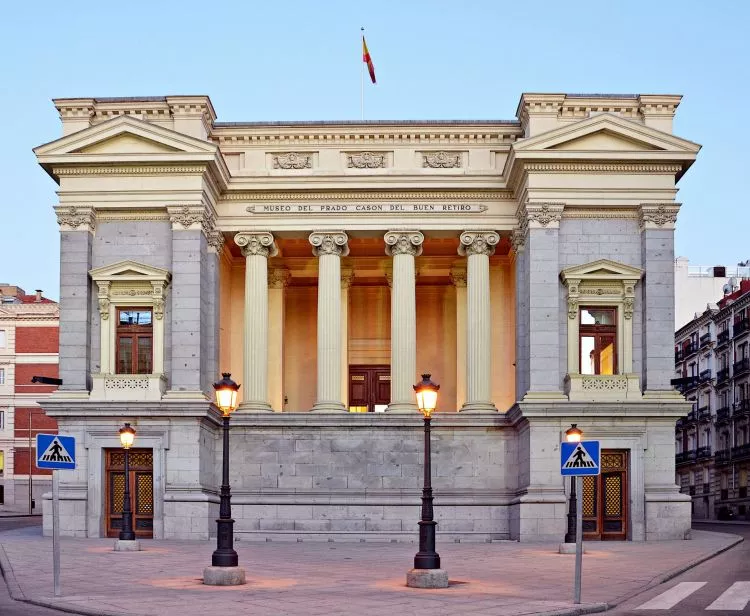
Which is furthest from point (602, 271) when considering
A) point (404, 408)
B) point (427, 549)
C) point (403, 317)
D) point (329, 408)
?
point (427, 549)

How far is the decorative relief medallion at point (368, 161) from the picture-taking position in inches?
2068

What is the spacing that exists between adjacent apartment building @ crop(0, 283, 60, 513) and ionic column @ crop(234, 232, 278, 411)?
5519 centimetres

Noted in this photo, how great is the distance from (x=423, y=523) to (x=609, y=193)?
Result: 23.6 metres

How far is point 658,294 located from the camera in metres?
48.7

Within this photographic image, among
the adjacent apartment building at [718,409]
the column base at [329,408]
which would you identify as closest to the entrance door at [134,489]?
the column base at [329,408]

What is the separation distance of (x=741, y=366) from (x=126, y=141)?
63.2 metres

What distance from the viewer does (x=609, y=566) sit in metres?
34.5

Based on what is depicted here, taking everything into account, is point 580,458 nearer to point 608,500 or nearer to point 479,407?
point 608,500

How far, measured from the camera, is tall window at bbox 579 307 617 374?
4912 cm

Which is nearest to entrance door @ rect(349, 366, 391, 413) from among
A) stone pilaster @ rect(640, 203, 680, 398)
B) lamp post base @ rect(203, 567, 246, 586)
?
stone pilaster @ rect(640, 203, 680, 398)

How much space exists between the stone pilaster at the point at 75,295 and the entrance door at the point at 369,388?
13.9 meters

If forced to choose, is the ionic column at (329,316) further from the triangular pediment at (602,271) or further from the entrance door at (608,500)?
the entrance door at (608,500)

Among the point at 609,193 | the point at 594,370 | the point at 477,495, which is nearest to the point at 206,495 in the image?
the point at 477,495

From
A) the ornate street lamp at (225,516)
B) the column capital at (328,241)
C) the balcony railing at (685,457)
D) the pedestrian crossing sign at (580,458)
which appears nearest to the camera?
the pedestrian crossing sign at (580,458)
